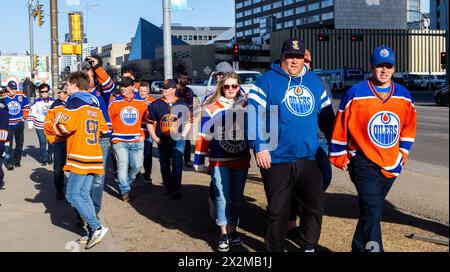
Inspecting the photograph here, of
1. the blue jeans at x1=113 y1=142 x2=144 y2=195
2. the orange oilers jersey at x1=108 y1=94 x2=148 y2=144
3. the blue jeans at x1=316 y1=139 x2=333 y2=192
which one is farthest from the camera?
the orange oilers jersey at x1=108 y1=94 x2=148 y2=144

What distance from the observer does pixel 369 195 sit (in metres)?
4.59

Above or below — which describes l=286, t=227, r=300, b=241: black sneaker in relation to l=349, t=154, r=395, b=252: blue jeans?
below

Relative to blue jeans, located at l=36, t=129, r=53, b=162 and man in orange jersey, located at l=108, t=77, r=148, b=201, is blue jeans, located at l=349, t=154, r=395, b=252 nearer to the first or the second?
man in orange jersey, located at l=108, t=77, r=148, b=201

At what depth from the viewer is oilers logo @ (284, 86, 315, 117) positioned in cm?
480

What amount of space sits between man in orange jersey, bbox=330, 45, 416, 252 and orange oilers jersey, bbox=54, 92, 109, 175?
2663 mm

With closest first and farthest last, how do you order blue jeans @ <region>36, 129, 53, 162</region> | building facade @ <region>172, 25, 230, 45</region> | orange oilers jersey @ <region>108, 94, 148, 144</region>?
orange oilers jersey @ <region>108, 94, 148, 144</region>
blue jeans @ <region>36, 129, 53, 162</region>
building facade @ <region>172, 25, 230, 45</region>

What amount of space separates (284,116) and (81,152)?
2.35 metres

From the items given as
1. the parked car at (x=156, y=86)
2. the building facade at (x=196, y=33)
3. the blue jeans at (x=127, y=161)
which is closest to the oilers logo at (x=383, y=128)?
the blue jeans at (x=127, y=161)

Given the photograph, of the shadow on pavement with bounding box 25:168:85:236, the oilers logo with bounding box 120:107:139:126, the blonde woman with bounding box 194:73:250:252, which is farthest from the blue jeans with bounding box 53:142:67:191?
the blonde woman with bounding box 194:73:250:252

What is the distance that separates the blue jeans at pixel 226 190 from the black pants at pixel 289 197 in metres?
0.83

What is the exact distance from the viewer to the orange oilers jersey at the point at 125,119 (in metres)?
8.41

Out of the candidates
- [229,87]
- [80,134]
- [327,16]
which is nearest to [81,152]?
[80,134]

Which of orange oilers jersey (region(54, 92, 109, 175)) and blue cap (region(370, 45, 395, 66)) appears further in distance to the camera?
orange oilers jersey (region(54, 92, 109, 175))
